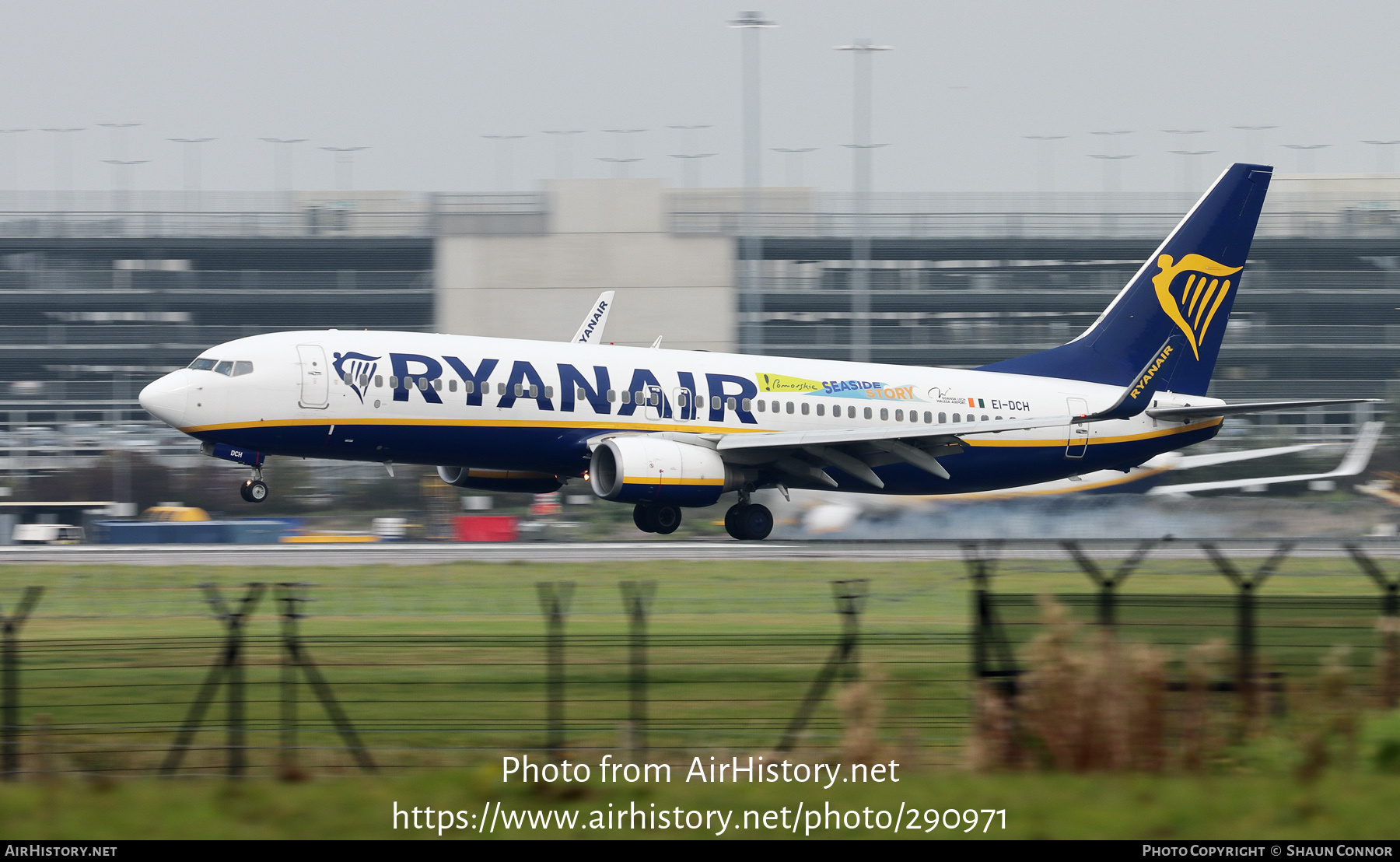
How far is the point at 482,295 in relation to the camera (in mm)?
73875

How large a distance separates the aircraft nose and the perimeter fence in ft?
40.4

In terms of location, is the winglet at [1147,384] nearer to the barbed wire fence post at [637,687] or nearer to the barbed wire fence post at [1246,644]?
the barbed wire fence post at [1246,644]

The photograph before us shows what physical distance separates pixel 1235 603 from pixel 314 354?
19.5 metres

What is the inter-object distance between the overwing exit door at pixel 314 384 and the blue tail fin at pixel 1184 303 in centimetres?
1574

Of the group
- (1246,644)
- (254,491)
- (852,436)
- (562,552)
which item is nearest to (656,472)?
(562,552)

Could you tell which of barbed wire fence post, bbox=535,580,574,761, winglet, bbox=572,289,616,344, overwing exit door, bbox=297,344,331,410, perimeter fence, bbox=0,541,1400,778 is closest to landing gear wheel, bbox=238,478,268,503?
overwing exit door, bbox=297,344,331,410

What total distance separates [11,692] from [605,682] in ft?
15.4

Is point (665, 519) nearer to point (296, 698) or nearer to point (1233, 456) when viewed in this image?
point (1233, 456)

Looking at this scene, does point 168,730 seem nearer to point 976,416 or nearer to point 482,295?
point 976,416

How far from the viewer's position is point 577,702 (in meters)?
12.0

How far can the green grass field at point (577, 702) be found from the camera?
27.9 ft

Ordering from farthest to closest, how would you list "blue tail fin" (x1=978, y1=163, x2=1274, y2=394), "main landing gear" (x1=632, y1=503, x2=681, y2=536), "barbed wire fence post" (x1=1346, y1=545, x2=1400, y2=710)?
"blue tail fin" (x1=978, y1=163, x2=1274, y2=394) < "main landing gear" (x1=632, y1=503, x2=681, y2=536) < "barbed wire fence post" (x1=1346, y1=545, x2=1400, y2=710)

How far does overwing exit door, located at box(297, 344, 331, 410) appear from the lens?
88.0 ft

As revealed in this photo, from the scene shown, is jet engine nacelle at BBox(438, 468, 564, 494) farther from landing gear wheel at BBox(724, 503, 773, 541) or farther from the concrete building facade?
the concrete building facade
